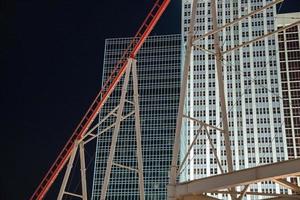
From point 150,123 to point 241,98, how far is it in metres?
22.3

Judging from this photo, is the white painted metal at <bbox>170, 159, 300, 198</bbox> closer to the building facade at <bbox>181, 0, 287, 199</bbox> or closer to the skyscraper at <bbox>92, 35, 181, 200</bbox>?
the skyscraper at <bbox>92, 35, 181, 200</bbox>

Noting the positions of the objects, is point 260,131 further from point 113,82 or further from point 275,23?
point 113,82

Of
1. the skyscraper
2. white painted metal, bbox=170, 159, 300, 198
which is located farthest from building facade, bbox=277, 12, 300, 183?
white painted metal, bbox=170, 159, 300, 198

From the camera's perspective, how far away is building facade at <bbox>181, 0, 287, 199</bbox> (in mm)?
96812

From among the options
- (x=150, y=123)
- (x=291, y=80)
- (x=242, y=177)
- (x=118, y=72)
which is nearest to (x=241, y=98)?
(x=150, y=123)

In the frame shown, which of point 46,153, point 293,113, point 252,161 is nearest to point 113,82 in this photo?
point 46,153

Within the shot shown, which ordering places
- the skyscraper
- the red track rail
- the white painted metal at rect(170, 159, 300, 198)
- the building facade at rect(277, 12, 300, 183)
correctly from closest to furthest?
the white painted metal at rect(170, 159, 300, 198)
the red track rail
the skyscraper
the building facade at rect(277, 12, 300, 183)

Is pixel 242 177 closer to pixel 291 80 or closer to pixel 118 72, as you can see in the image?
pixel 118 72

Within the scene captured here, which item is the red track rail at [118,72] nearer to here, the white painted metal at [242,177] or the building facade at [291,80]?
the white painted metal at [242,177]

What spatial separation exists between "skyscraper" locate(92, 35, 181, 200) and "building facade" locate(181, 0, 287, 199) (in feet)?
21.4

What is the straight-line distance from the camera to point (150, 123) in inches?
3775

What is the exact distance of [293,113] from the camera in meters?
112

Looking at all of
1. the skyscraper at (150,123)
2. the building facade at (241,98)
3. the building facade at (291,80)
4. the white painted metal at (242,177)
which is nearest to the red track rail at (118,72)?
the white painted metal at (242,177)

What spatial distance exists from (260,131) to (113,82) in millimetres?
75195
